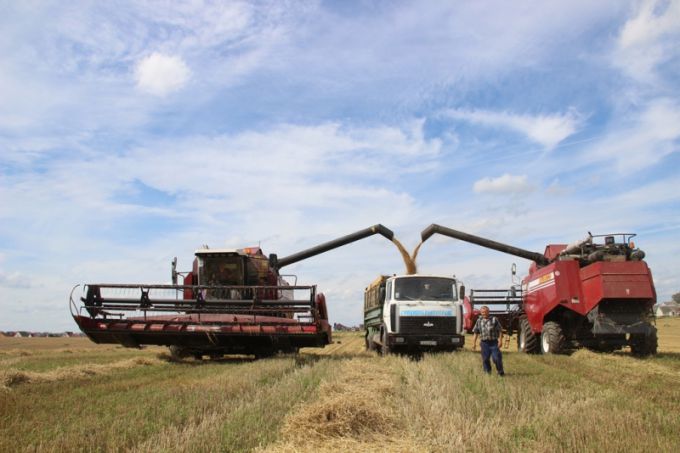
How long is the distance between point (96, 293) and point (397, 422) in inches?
Result: 400

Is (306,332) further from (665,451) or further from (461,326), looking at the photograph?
(665,451)

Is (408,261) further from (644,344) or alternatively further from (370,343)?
(644,344)

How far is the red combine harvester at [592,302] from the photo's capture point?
1420 cm

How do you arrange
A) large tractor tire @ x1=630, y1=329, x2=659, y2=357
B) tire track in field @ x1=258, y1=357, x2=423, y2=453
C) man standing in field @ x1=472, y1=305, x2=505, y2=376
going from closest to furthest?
1. tire track in field @ x1=258, y1=357, x2=423, y2=453
2. man standing in field @ x1=472, y1=305, x2=505, y2=376
3. large tractor tire @ x1=630, y1=329, x2=659, y2=357

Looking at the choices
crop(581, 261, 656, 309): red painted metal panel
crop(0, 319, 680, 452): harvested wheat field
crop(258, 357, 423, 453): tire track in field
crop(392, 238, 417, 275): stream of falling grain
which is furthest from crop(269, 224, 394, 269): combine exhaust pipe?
Answer: crop(258, 357, 423, 453): tire track in field

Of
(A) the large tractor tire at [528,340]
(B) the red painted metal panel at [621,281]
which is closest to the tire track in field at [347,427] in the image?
(B) the red painted metal panel at [621,281]

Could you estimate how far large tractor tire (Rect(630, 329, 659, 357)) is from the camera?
14.4 meters

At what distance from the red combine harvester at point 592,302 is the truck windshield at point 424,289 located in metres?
2.91

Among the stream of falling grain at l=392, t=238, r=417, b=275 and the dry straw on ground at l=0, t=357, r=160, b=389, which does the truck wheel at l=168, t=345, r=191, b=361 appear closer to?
the dry straw on ground at l=0, t=357, r=160, b=389

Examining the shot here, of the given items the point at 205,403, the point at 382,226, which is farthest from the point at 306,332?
the point at 382,226

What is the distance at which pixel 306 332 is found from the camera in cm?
1334

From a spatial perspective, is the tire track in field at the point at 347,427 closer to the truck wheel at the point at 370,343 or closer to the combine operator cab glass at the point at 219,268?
the combine operator cab glass at the point at 219,268

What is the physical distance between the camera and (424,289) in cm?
1548

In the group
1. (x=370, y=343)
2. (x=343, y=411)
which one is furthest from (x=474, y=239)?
(x=343, y=411)
